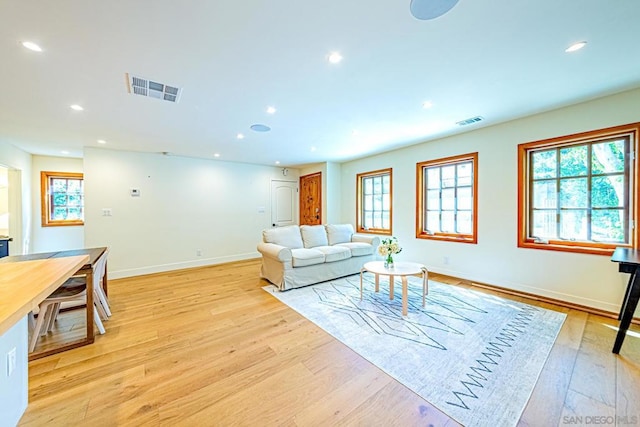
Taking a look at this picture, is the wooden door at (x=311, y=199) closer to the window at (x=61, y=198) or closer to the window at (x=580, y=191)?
the window at (x=580, y=191)

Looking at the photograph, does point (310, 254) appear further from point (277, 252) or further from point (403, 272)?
point (403, 272)

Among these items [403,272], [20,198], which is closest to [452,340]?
[403,272]

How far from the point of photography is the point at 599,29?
67.2 inches

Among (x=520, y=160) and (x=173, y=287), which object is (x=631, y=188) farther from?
(x=173, y=287)

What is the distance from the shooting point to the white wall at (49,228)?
16.5 ft

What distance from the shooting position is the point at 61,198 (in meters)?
5.39

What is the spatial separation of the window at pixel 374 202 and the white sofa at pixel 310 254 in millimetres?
931

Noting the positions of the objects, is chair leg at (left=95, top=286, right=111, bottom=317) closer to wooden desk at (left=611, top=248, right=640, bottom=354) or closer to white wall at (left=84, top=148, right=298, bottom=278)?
white wall at (left=84, top=148, right=298, bottom=278)

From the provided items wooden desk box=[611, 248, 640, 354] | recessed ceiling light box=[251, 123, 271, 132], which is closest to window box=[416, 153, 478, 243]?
wooden desk box=[611, 248, 640, 354]

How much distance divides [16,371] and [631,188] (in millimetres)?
5378

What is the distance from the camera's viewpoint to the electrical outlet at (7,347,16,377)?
51.5 inches

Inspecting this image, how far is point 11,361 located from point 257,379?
4.48 ft

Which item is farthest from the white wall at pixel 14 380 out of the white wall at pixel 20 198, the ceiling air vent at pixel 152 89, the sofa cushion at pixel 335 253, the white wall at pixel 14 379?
the white wall at pixel 20 198

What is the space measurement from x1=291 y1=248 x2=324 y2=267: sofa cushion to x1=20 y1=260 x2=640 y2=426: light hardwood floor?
3.23 feet
